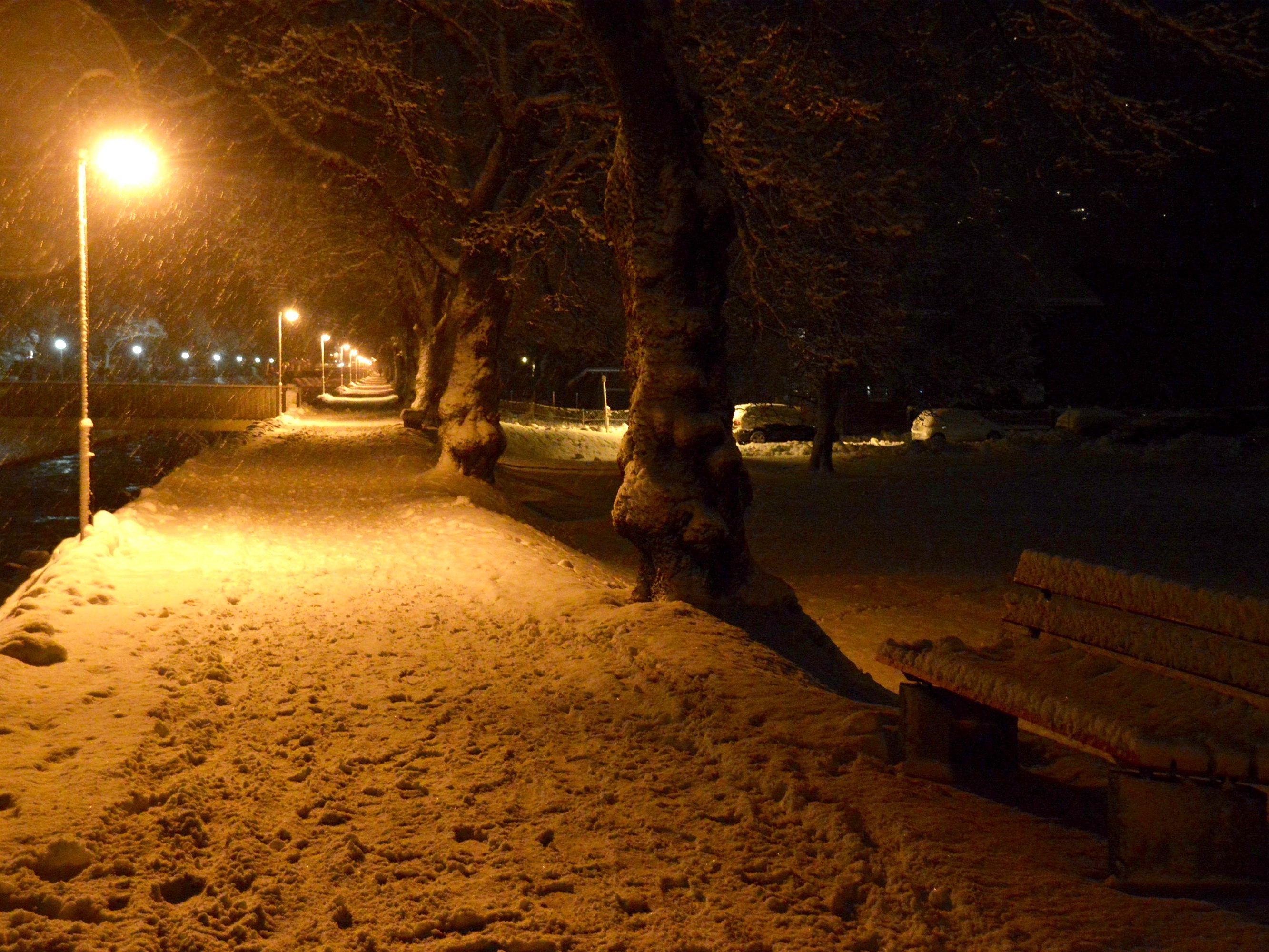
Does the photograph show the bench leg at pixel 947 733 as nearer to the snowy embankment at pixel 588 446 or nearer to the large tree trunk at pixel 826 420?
the large tree trunk at pixel 826 420

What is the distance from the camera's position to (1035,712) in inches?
180

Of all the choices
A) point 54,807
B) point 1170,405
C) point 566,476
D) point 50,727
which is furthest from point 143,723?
point 1170,405

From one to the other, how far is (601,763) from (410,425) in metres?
29.4

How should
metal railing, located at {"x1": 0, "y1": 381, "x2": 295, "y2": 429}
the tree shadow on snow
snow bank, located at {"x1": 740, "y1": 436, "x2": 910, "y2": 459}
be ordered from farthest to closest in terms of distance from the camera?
metal railing, located at {"x1": 0, "y1": 381, "x2": 295, "y2": 429} < snow bank, located at {"x1": 740, "y1": 436, "x2": 910, "y2": 459} < the tree shadow on snow

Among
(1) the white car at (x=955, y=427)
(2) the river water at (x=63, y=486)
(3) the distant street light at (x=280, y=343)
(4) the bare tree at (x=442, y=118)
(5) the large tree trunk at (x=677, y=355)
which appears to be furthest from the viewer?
(3) the distant street light at (x=280, y=343)

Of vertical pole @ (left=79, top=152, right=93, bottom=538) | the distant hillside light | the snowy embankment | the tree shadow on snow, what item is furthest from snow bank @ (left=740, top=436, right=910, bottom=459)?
the tree shadow on snow

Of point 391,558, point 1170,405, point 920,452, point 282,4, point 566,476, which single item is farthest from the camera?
point 1170,405

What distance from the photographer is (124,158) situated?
43.3ft

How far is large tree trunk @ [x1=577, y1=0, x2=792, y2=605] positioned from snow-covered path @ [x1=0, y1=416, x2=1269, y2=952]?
2.06 ft

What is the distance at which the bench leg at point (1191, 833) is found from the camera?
13.2 feet

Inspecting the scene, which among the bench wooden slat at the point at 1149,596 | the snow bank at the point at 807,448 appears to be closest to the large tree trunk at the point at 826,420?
the snow bank at the point at 807,448

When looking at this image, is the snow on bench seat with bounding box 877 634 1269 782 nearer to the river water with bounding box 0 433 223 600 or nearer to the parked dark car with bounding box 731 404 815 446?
the river water with bounding box 0 433 223 600

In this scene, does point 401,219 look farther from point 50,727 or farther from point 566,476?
point 50,727

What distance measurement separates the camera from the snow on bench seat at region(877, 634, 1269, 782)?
3.92 meters
